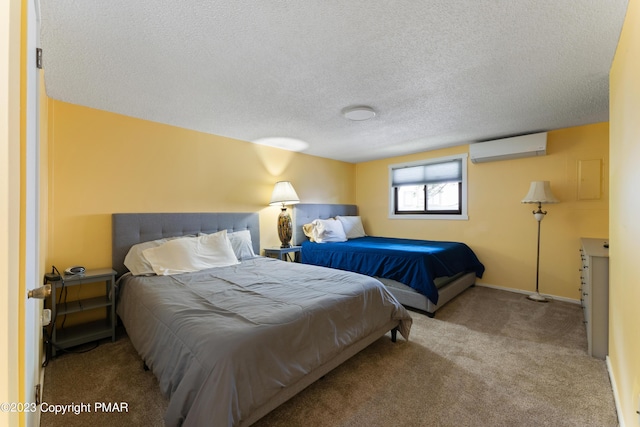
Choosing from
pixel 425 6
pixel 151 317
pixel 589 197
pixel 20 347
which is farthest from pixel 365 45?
pixel 589 197

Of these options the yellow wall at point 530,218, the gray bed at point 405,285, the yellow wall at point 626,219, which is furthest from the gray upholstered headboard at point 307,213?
the yellow wall at point 626,219

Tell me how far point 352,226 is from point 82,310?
12.3ft

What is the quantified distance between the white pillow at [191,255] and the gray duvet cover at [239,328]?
0.14 metres

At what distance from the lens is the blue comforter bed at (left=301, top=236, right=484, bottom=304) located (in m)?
2.99

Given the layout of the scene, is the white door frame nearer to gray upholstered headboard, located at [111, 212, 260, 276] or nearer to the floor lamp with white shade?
gray upholstered headboard, located at [111, 212, 260, 276]

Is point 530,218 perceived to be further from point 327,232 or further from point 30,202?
point 30,202

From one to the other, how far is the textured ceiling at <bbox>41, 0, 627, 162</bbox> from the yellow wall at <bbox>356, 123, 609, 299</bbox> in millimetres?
520

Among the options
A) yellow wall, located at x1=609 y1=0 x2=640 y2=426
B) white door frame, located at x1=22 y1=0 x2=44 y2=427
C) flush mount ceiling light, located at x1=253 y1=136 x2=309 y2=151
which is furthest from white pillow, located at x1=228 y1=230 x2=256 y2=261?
yellow wall, located at x1=609 y1=0 x2=640 y2=426

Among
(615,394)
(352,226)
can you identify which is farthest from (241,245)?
(615,394)

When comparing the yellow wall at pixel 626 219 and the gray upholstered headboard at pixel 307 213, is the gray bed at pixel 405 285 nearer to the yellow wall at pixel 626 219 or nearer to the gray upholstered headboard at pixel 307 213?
the gray upholstered headboard at pixel 307 213

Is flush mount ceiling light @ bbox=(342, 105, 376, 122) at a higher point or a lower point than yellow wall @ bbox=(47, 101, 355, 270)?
higher

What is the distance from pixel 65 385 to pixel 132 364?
0.38m

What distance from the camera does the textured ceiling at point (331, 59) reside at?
142cm

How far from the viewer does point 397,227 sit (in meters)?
4.98
